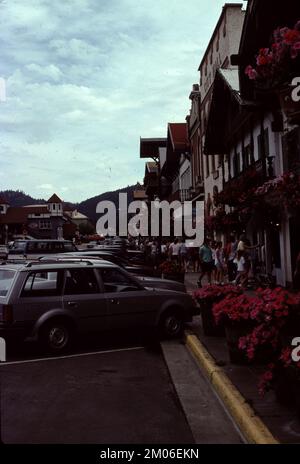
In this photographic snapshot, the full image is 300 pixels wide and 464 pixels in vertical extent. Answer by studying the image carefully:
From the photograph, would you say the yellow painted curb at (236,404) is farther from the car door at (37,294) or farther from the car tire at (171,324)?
the car door at (37,294)

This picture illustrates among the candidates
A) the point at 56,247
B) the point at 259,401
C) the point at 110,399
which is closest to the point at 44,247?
the point at 56,247

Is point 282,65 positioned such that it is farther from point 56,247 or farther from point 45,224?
point 45,224

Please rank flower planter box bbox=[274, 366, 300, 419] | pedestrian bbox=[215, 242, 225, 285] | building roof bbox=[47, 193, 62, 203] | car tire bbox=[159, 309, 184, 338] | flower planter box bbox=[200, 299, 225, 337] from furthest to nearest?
1. building roof bbox=[47, 193, 62, 203]
2. pedestrian bbox=[215, 242, 225, 285]
3. car tire bbox=[159, 309, 184, 338]
4. flower planter box bbox=[200, 299, 225, 337]
5. flower planter box bbox=[274, 366, 300, 419]

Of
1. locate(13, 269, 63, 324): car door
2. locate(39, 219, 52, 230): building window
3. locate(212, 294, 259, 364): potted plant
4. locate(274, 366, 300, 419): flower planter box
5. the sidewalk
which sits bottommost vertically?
the sidewalk

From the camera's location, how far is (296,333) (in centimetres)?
480

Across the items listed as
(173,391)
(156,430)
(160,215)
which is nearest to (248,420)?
(156,430)

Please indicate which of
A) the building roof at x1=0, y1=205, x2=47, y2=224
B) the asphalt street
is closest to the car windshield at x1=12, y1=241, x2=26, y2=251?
the asphalt street

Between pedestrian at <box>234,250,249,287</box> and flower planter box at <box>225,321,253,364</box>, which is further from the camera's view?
pedestrian at <box>234,250,249,287</box>

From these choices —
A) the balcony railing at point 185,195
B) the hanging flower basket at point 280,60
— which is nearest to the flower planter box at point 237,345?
the hanging flower basket at point 280,60

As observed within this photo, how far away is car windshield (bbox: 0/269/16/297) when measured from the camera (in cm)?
834

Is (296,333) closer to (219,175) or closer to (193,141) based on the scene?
(219,175)

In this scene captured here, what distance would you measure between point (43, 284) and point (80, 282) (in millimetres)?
727

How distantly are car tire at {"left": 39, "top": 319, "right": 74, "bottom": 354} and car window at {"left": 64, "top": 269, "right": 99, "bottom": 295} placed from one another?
56 centimetres

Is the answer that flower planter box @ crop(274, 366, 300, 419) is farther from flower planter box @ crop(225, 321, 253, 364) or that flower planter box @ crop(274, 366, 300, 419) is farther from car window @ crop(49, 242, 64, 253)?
car window @ crop(49, 242, 64, 253)
